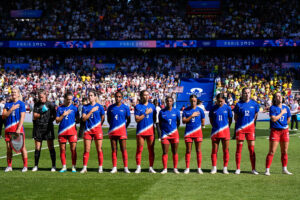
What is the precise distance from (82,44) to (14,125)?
32.2 metres

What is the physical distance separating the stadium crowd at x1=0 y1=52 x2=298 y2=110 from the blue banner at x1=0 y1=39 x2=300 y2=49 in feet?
6.67

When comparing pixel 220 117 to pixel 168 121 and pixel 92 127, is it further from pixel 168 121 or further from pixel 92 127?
pixel 92 127

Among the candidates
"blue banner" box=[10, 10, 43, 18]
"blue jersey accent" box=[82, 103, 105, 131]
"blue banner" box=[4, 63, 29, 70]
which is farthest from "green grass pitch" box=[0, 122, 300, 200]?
"blue banner" box=[10, 10, 43, 18]

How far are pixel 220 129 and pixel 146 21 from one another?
34639mm

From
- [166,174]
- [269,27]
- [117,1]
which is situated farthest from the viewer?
[117,1]

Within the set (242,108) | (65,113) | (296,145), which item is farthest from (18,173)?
(296,145)

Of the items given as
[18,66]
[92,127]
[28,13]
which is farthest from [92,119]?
[28,13]

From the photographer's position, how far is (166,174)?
33.5 feet

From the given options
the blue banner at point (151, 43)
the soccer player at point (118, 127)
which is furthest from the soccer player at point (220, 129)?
the blue banner at point (151, 43)

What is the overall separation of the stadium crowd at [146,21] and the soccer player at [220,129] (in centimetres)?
3137

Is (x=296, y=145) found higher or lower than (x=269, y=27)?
lower

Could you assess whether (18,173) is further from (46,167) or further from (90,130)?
(90,130)

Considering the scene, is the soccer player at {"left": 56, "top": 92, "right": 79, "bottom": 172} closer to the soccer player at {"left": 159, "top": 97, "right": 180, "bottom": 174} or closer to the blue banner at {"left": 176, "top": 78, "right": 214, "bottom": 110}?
the soccer player at {"left": 159, "top": 97, "right": 180, "bottom": 174}

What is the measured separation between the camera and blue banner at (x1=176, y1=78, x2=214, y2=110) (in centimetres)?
3756
